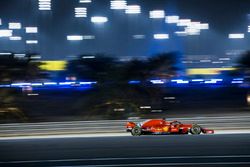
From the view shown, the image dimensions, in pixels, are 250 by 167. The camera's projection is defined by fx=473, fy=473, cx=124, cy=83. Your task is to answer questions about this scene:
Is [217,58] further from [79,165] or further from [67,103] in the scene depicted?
[79,165]

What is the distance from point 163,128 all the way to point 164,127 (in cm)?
6

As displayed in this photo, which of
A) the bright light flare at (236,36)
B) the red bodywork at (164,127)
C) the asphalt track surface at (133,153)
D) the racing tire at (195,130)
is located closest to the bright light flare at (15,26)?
the bright light flare at (236,36)

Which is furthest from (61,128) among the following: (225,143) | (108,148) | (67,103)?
(67,103)

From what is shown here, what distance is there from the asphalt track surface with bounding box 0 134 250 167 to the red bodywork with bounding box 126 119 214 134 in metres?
2.90

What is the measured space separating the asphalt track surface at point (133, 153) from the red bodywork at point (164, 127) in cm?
290

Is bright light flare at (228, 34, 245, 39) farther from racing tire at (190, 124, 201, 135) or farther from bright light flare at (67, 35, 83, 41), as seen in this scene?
racing tire at (190, 124, 201, 135)

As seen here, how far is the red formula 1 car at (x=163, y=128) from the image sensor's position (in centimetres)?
1748

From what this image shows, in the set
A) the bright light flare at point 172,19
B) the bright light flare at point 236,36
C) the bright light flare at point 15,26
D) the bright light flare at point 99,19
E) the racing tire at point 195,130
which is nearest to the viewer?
the racing tire at point 195,130

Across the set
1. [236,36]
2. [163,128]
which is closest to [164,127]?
[163,128]

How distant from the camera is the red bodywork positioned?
57.6ft

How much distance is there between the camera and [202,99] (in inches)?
1547

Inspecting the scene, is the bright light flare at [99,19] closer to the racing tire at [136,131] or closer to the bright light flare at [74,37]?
the bright light flare at [74,37]

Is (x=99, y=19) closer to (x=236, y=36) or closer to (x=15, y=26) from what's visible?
(x=15, y=26)

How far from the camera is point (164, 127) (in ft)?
58.2
